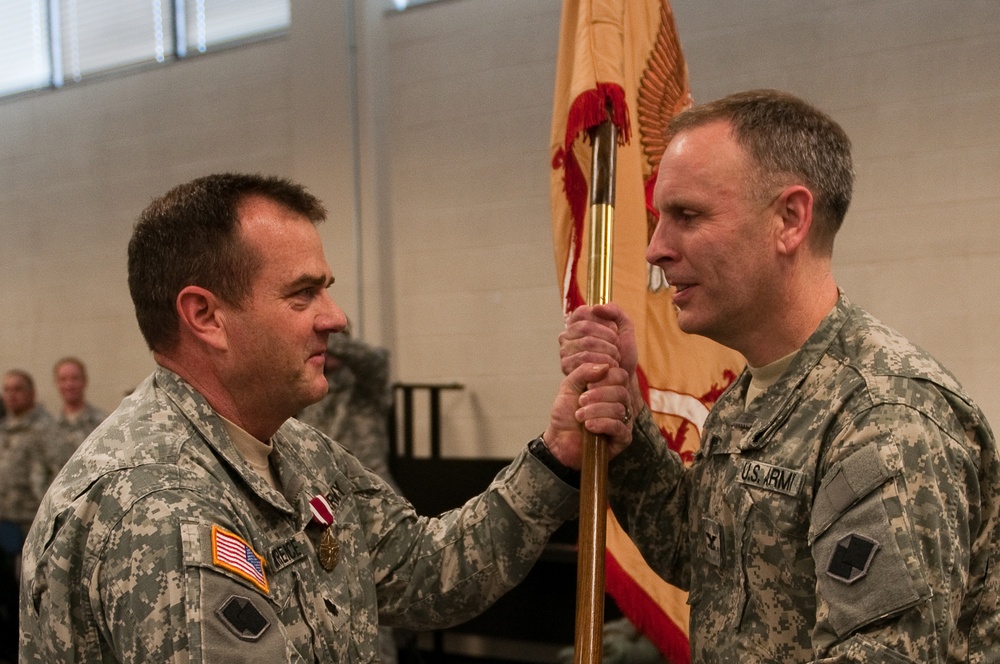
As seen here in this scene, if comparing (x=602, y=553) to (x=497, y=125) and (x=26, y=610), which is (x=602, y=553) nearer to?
(x=26, y=610)

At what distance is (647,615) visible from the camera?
2.50 meters

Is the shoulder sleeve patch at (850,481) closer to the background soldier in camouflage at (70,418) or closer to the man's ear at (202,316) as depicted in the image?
the man's ear at (202,316)

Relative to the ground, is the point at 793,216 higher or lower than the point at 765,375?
higher

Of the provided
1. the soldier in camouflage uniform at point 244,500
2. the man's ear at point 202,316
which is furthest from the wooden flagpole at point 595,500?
the man's ear at point 202,316

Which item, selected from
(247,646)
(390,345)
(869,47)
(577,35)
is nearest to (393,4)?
(390,345)

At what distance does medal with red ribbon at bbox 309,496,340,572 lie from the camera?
1.62m

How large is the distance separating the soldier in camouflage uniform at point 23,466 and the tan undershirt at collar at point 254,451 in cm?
414

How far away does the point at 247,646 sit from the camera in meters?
1.28

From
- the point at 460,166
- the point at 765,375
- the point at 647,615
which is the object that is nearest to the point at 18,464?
the point at 460,166

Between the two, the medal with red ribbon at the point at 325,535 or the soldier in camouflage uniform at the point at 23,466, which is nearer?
the medal with red ribbon at the point at 325,535

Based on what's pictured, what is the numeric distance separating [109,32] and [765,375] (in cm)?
661

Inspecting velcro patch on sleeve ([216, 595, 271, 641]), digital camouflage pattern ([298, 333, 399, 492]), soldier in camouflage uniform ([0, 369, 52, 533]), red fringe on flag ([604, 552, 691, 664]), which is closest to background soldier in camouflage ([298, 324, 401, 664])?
digital camouflage pattern ([298, 333, 399, 492])

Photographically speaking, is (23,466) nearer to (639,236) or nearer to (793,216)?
(639,236)

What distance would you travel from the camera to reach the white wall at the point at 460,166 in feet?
14.0
